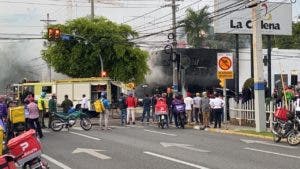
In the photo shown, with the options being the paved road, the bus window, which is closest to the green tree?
the bus window

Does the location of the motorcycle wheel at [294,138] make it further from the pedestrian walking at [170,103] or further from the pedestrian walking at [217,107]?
the pedestrian walking at [170,103]

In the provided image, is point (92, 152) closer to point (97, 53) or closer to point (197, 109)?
point (197, 109)

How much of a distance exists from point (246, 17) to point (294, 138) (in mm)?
17309

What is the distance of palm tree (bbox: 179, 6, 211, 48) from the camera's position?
196ft

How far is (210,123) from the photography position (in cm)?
2939

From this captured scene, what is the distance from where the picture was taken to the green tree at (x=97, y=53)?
52.8 meters

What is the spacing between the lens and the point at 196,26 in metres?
63.5

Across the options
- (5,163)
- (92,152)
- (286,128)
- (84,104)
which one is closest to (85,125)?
(92,152)

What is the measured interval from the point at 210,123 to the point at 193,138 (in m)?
7.55

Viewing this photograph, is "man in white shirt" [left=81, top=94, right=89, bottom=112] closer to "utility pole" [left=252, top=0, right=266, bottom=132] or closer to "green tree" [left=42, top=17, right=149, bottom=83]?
"green tree" [left=42, top=17, right=149, bottom=83]

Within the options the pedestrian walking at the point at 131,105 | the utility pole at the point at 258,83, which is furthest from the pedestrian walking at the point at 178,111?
the utility pole at the point at 258,83

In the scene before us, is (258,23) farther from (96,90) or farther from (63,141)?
(96,90)

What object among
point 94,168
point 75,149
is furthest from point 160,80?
point 94,168

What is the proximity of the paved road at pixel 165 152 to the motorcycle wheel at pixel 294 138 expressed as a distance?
370 millimetres
